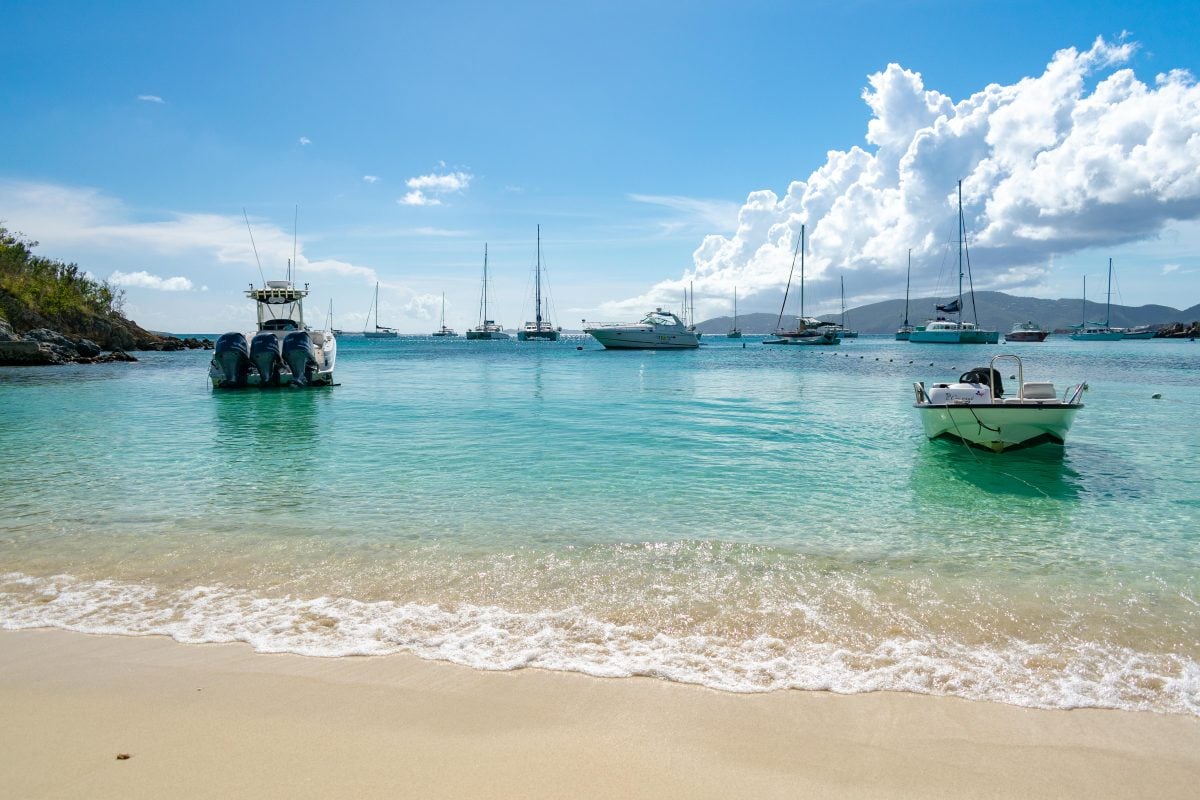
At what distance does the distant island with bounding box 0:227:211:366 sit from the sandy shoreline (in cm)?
5343

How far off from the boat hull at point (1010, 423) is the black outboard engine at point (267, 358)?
1121 inches

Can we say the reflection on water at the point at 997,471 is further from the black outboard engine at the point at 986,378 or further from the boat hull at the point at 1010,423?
the black outboard engine at the point at 986,378

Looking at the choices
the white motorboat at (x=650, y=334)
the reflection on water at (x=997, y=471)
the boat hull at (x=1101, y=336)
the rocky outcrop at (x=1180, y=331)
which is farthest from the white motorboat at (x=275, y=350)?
the rocky outcrop at (x=1180, y=331)

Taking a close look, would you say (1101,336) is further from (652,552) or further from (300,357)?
(652,552)

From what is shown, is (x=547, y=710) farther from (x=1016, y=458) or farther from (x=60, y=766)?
(x=1016, y=458)

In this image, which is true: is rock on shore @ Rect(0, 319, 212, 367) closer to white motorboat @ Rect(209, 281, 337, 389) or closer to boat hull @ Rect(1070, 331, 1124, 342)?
white motorboat @ Rect(209, 281, 337, 389)

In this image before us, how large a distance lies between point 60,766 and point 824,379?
3916cm

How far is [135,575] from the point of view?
21.5 ft

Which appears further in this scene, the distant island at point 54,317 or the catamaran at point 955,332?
the catamaran at point 955,332

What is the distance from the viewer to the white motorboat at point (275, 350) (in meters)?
30.3

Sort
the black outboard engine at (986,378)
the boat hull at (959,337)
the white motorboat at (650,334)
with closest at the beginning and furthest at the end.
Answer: the black outboard engine at (986,378), the white motorboat at (650,334), the boat hull at (959,337)

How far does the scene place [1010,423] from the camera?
43.2 ft

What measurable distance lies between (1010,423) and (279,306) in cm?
3281

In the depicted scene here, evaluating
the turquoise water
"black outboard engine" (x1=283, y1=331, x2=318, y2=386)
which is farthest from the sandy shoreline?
"black outboard engine" (x1=283, y1=331, x2=318, y2=386)
